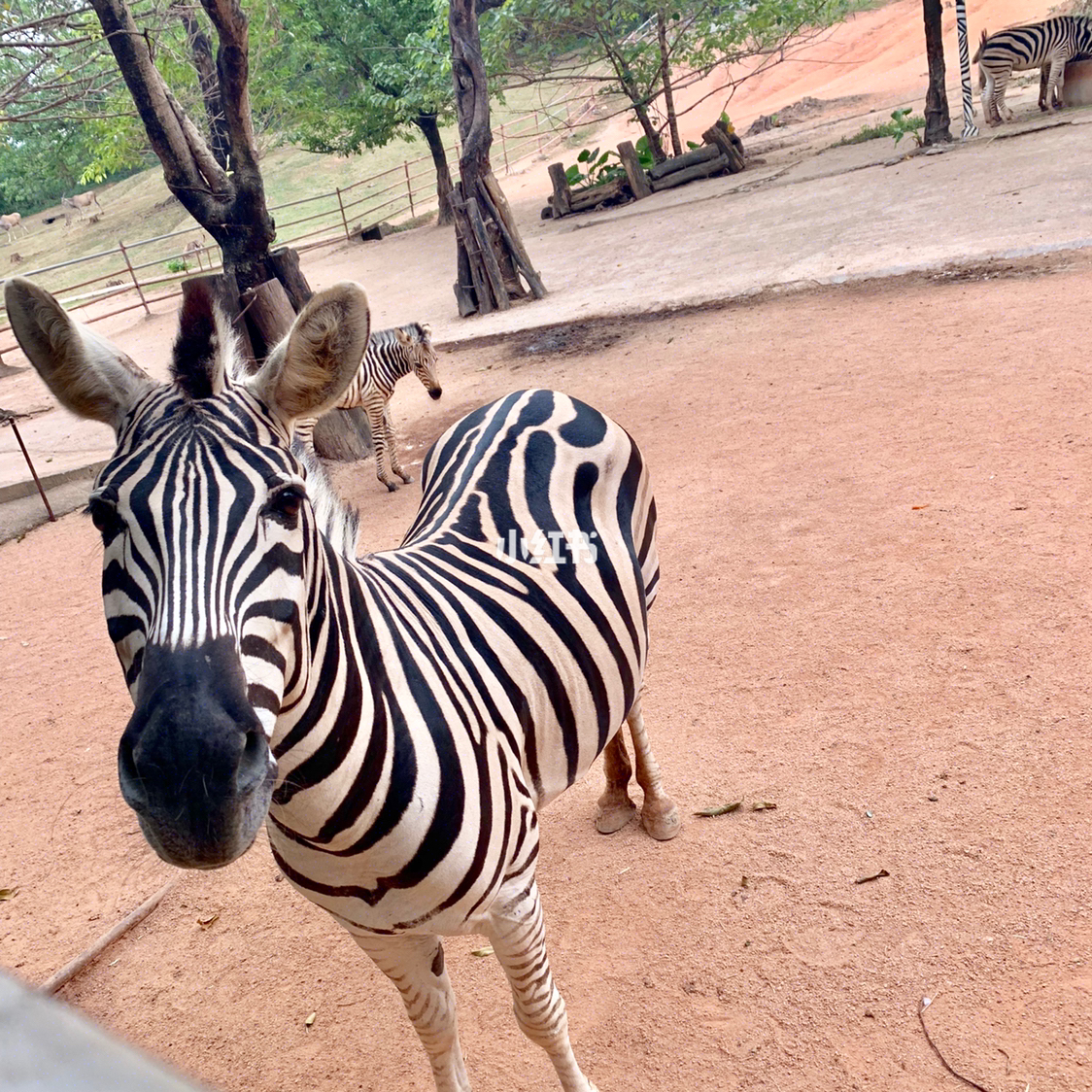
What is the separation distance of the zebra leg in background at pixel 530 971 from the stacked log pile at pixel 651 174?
18890 mm

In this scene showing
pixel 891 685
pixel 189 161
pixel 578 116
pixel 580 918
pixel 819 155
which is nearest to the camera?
pixel 580 918

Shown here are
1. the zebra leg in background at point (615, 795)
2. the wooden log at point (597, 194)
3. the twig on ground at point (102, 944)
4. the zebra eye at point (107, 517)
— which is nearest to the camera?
the zebra eye at point (107, 517)

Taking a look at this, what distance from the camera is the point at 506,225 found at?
12562 mm

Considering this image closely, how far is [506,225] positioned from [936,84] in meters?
7.93

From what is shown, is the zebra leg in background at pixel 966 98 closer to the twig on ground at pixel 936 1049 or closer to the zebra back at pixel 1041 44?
the zebra back at pixel 1041 44

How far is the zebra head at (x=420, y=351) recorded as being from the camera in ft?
27.0

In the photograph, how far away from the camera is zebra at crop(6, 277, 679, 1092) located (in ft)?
4.68

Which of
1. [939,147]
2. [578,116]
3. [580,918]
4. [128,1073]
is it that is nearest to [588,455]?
[580,918]

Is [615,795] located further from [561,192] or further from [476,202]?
[561,192]

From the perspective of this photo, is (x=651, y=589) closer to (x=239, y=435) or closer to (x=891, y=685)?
(x=891, y=685)

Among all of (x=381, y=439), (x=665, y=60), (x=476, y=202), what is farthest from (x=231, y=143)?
(x=665, y=60)

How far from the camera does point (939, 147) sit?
14.4 meters

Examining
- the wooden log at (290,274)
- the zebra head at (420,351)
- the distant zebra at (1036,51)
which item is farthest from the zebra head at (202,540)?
the distant zebra at (1036,51)

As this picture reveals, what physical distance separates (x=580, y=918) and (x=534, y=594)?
1.33 metres
